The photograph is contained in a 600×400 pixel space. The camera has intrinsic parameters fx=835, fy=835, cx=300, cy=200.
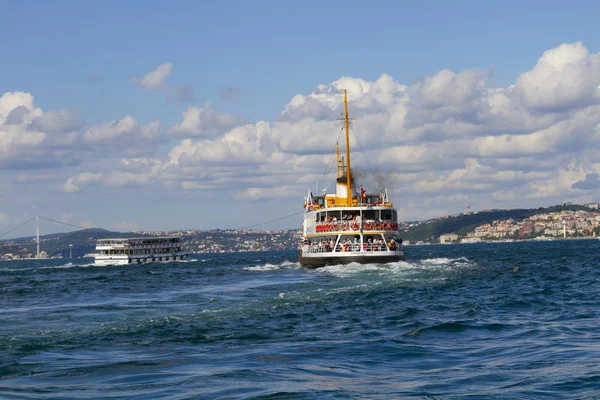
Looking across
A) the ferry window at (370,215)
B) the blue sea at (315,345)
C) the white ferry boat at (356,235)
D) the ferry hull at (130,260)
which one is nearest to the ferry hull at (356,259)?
the white ferry boat at (356,235)

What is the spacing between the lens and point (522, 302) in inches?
1384

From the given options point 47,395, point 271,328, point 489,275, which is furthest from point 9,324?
point 489,275

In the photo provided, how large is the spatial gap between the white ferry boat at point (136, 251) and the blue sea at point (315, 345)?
84.0 metres

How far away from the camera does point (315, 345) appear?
23.8m

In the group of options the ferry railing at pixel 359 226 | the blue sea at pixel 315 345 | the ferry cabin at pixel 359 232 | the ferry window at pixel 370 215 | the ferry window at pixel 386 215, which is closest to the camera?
the blue sea at pixel 315 345

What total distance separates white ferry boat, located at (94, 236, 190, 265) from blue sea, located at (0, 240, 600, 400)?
83996 millimetres

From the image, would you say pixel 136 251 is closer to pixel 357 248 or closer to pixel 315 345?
pixel 357 248

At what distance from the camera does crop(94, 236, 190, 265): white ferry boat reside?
128500 mm

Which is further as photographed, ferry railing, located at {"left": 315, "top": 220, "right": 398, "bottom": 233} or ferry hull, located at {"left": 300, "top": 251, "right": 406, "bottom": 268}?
ferry railing, located at {"left": 315, "top": 220, "right": 398, "bottom": 233}

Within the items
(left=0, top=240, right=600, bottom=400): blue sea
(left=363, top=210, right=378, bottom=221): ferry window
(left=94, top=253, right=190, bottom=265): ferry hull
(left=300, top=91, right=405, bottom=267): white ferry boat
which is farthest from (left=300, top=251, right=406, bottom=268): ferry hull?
(left=94, top=253, right=190, bottom=265): ferry hull

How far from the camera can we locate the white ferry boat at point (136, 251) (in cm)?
12850

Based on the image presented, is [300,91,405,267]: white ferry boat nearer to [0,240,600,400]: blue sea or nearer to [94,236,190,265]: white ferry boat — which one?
[0,240,600,400]: blue sea

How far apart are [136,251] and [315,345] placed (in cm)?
10959

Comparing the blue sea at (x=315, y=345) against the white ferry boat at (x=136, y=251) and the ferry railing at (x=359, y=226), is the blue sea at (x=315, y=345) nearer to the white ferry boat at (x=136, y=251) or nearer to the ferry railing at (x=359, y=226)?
the ferry railing at (x=359, y=226)
